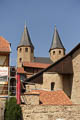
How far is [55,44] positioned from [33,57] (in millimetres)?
6981

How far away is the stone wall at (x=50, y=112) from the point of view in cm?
1232

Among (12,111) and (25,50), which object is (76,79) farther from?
(25,50)

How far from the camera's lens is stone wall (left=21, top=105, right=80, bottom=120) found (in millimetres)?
12320

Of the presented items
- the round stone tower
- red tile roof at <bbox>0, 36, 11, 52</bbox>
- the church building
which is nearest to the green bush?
red tile roof at <bbox>0, 36, 11, 52</bbox>

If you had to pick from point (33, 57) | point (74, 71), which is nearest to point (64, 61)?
point (74, 71)

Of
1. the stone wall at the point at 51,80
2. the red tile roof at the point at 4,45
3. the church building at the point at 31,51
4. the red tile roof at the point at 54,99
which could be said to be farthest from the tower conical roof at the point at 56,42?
the red tile roof at the point at 54,99

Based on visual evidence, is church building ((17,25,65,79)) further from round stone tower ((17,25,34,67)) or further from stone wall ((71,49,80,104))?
stone wall ((71,49,80,104))

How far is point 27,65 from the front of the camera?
2947 centimetres

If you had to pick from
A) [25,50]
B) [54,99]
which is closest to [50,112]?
[54,99]

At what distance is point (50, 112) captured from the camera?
12648 mm

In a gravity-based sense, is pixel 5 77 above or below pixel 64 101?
above

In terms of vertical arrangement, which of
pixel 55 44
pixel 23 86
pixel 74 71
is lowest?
pixel 23 86

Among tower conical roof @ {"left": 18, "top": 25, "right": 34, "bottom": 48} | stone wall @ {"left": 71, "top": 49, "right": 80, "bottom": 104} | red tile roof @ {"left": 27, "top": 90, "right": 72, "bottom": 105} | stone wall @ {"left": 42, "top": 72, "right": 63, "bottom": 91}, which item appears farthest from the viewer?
tower conical roof @ {"left": 18, "top": 25, "right": 34, "bottom": 48}

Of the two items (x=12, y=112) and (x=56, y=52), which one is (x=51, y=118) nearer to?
(x=12, y=112)
